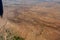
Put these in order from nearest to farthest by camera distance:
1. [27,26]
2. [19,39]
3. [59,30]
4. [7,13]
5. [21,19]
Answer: [19,39]
[59,30]
[27,26]
[21,19]
[7,13]

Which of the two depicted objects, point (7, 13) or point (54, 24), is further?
point (7, 13)

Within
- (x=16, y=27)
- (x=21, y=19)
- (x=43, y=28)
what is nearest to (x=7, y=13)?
(x=21, y=19)

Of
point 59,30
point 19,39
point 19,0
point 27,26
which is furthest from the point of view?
point 19,0

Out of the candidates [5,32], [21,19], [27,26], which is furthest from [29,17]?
[5,32]

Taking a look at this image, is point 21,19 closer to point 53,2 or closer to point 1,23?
point 1,23

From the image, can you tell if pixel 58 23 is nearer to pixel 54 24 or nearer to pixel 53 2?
pixel 54 24

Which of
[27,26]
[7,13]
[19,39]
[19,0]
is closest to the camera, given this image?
[19,39]
